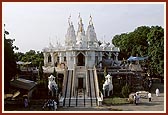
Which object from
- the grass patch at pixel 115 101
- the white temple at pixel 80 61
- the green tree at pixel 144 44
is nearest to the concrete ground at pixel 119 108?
the grass patch at pixel 115 101

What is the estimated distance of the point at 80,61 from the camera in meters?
41.7

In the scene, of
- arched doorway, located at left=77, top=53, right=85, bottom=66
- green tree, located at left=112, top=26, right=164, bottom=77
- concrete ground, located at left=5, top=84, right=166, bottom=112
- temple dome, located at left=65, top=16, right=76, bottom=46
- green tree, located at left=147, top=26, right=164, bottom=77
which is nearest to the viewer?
concrete ground, located at left=5, top=84, right=166, bottom=112

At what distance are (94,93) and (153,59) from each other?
1162 centimetres

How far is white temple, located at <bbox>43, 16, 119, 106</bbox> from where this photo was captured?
27.9 m

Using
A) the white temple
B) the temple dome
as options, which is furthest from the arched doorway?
the temple dome

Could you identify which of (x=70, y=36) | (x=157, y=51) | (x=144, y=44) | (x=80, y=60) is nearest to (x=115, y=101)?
(x=157, y=51)

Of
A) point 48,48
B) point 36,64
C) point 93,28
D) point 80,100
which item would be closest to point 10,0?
point 80,100

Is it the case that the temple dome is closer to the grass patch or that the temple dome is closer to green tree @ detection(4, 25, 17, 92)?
the grass patch

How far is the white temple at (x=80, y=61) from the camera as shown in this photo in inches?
1100

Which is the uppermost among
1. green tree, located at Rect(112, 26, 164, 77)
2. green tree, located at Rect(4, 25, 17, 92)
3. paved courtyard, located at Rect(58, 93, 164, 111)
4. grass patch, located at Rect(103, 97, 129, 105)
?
green tree, located at Rect(112, 26, 164, 77)

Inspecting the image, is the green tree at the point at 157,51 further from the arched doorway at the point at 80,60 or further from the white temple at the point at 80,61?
the arched doorway at the point at 80,60

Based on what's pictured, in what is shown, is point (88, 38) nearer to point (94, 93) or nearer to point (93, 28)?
point (93, 28)

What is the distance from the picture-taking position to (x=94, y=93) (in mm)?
28688

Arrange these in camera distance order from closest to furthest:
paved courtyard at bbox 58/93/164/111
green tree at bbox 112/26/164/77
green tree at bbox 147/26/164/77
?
paved courtyard at bbox 58/93/164/111, green tree at bbox 147/26/164/77, green tree at bbox 112/26/164/77
